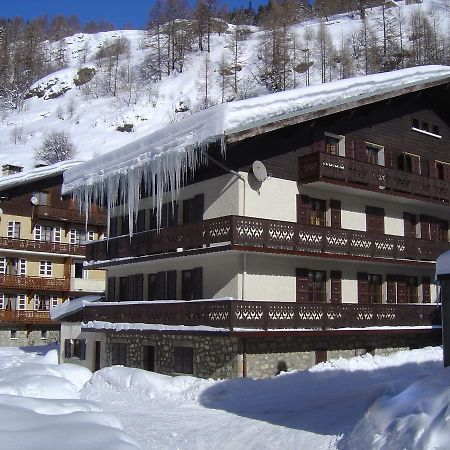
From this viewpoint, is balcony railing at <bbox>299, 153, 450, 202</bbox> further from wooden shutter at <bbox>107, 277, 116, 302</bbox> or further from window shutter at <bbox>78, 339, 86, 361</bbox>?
window shutter at <bbox>78, 339, 86, 361</bbox>

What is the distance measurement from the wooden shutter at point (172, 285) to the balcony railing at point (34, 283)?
21660 millimetres

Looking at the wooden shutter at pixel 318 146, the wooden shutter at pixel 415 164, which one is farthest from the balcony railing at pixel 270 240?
the wooden shutter at pixel 318 146

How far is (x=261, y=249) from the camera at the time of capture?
66.2 feet

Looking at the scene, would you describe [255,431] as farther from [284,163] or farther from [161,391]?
[284,163]

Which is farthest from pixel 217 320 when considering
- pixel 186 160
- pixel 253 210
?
pixel 186 160

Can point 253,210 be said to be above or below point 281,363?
above

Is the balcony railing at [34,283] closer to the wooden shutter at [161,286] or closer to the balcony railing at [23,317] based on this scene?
the balcony railing at [23,317]

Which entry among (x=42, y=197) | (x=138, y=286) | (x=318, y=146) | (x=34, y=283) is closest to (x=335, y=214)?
(x=318, y=146)

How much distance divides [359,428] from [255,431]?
316cm

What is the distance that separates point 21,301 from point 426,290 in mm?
28470

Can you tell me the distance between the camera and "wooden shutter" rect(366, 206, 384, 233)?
82.2 feet

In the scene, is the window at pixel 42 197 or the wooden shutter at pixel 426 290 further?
the window at pixel 42 197

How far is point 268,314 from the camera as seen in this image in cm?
1973

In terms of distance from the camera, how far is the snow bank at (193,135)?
20766mm
